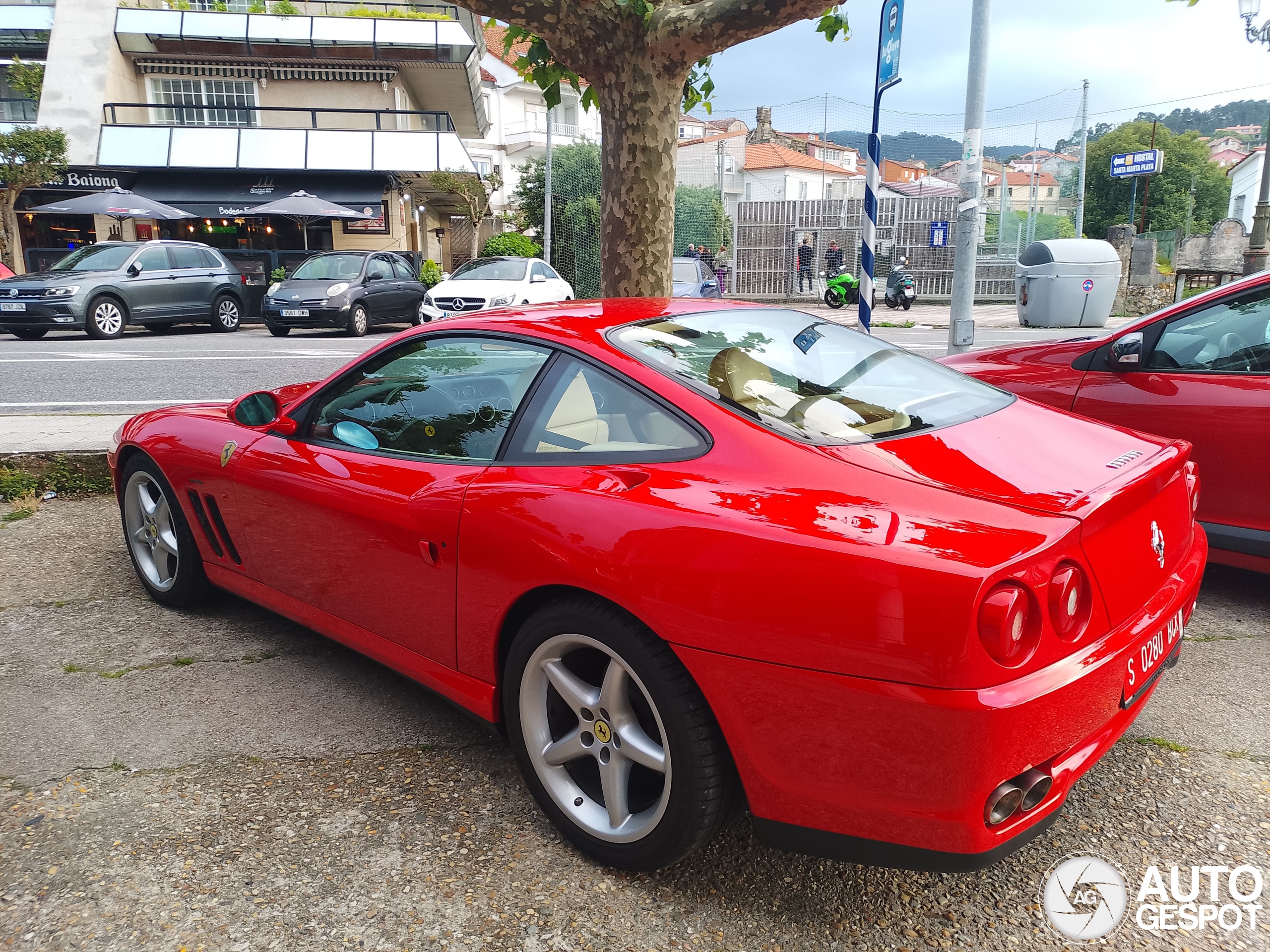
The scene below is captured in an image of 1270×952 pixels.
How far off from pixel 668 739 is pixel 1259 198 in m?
17.6

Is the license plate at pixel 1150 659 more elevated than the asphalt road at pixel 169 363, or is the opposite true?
the license plate at pixel 1150 659

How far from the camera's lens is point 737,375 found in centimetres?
241

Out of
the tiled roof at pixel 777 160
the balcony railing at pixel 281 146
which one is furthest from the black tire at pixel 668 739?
the tiled roof at pixel 777 160

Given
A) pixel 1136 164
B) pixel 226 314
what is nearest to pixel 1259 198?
pixel 1136 164

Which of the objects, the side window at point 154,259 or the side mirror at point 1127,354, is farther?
the side window at point 154,259

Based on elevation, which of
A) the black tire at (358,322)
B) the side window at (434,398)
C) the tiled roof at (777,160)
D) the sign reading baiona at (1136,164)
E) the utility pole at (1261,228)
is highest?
the tiled roof at (777,160)

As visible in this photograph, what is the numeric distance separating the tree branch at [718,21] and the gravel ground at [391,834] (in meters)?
3.64

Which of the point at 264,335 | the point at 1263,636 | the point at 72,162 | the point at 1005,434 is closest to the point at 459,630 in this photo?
the point at 1005,434

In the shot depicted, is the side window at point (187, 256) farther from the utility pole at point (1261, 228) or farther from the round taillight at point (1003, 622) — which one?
the round taillight at point (1003, 622)

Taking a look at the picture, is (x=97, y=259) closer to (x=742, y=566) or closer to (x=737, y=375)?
(x=737, y=375)

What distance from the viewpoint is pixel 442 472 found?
8.36ft

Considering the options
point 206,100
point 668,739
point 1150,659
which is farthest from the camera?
point 206,100

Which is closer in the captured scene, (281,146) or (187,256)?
(187,256)

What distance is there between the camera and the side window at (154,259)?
53.5 feet
